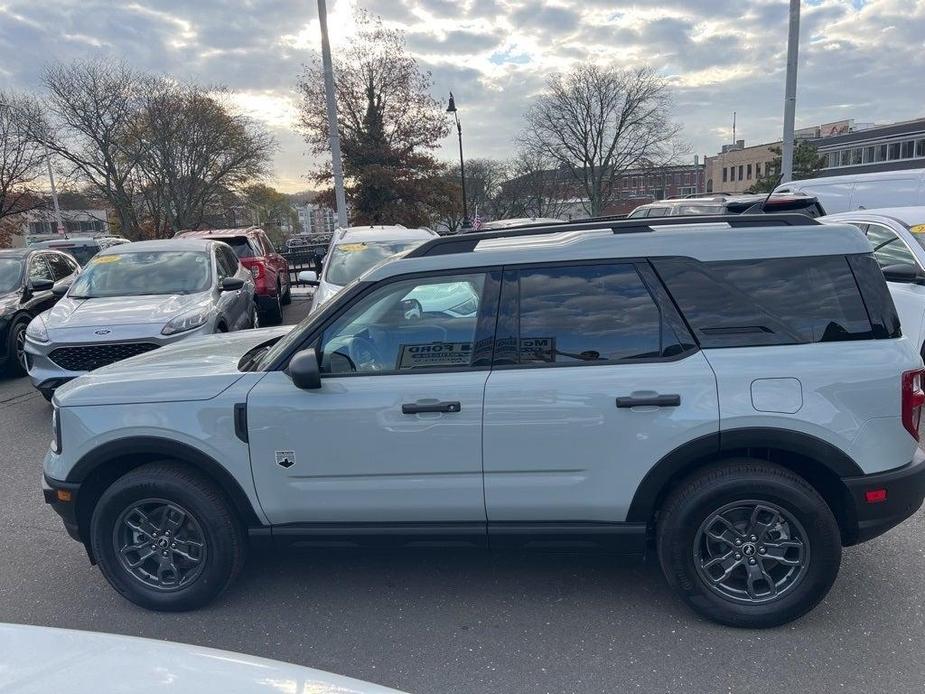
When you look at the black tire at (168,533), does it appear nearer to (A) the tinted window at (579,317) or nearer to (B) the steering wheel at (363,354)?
(B) the steering wheel at (363,354)

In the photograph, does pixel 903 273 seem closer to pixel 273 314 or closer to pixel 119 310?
pixel 119 310

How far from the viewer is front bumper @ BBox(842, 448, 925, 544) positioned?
2939mm

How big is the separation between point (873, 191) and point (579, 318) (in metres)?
9.94

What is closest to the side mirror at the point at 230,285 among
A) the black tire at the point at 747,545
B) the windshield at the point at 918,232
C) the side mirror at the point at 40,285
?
the side mirror at the point at 40,285

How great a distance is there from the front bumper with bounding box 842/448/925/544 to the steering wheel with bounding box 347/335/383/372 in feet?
7.17

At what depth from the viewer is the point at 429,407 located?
9.95 ft

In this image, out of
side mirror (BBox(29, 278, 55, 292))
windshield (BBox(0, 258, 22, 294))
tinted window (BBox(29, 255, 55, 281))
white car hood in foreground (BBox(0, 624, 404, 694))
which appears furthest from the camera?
tinted window (BBox(29, 255, 55, 281))

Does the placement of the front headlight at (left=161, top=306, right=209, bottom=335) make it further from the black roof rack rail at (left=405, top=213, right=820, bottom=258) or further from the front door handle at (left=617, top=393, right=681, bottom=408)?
the front door handle at (left=617, top=393, right=681, bottom=408)

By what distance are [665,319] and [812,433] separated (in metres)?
0.80

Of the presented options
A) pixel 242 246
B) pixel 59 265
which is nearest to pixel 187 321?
pixel 59 265

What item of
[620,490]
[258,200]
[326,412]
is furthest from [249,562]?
[258,200]

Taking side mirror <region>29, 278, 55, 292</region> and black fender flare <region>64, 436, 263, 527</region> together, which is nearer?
black fender flare <region>64, 436, 263, 527</region>

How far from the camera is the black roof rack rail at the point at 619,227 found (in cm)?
320

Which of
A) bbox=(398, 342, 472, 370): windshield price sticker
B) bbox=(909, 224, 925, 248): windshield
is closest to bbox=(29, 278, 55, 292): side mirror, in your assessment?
bbox=(398, 342, 472, 370): windshield price sticker
